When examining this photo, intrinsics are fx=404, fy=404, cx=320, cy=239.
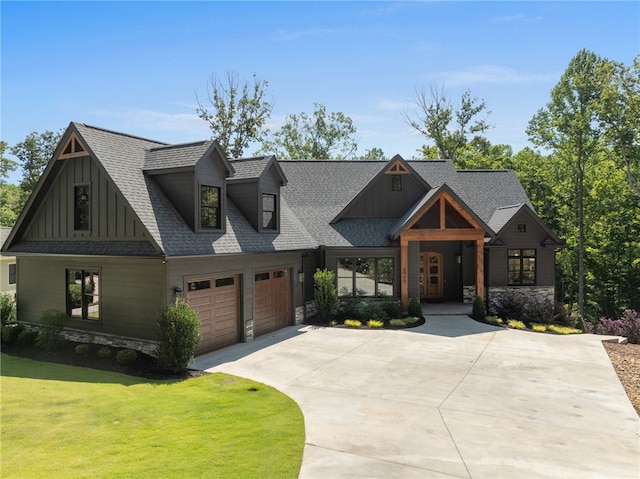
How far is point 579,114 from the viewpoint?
27047 millimetres

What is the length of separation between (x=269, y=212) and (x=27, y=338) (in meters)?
9.37

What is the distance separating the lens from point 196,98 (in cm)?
3631

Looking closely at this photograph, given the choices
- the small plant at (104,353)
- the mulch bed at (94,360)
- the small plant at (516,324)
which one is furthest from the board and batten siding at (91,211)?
the small plant at (516,324)

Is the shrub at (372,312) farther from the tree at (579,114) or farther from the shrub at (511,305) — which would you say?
the tree at (579,114)

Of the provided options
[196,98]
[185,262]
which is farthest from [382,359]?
[196,98]

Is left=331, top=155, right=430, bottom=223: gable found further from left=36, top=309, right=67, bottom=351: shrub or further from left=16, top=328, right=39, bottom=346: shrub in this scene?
left=16, top=328, right=39, bottom=346: shrub

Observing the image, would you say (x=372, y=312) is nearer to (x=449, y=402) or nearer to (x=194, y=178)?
(x=449, y=402)

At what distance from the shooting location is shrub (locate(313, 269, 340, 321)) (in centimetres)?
1761

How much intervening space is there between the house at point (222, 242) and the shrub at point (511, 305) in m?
0.40

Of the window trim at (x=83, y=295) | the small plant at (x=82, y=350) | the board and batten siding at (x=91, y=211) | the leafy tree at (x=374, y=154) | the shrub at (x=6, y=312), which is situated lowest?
the small plant at (x=82, y=350)

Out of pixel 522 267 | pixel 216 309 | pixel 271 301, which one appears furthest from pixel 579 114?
pixel 216 309

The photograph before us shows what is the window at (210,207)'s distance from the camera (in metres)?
A: 13.3

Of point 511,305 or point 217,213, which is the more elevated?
point 217,213

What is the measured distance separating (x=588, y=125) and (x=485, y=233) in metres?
15.2
